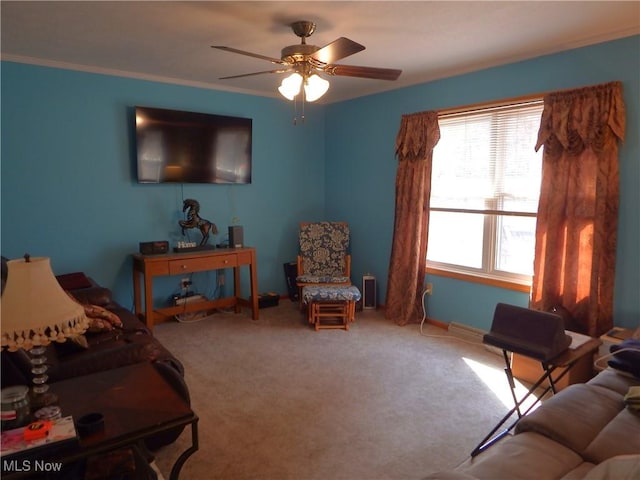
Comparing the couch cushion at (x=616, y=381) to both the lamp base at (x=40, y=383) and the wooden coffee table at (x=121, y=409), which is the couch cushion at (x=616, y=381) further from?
the lamp base at (x=40, y=383)

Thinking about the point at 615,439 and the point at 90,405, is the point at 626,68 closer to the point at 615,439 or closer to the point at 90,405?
the point at 615,439

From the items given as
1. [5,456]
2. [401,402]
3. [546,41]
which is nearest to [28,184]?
[5,456]

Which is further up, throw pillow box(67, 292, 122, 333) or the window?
the window

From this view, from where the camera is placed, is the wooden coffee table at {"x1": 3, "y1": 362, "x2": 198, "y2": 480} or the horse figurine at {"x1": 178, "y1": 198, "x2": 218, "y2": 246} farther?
the horse figurine at {"x1": 178, "y1": 198, "x2": 218, "y2": 246}

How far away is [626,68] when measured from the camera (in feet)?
9.23

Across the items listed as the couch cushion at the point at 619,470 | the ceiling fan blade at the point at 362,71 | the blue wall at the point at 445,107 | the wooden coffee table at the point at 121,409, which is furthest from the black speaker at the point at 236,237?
the couch cushion at the point at 619,470

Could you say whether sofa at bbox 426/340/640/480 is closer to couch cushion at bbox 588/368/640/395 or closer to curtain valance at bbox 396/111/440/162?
couch cushion at bbox 588/368/640/395

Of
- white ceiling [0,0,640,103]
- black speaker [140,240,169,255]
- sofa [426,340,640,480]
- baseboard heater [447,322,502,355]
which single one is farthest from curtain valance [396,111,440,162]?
sofa [426,340,640,480]

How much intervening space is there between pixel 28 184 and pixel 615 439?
4.20 meters

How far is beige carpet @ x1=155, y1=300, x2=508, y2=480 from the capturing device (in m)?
2.15

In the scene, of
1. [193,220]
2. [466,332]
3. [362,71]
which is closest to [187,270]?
[193,220]

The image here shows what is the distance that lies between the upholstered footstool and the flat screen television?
4.92 ft

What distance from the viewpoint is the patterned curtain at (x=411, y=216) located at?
4.05m
